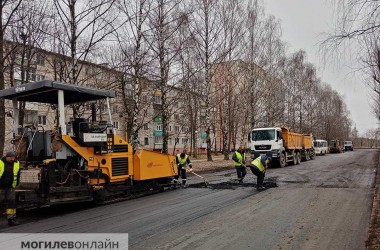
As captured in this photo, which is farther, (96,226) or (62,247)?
(96,226)

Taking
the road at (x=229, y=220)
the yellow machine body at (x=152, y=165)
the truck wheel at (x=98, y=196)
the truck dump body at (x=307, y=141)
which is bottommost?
the road at (x=229, y=220)

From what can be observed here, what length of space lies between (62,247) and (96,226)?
1450 millimetres

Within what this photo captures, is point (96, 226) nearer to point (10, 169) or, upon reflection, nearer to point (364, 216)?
point (10, 169)

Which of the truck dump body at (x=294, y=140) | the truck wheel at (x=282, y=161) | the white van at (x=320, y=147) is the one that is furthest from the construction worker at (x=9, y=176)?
the white van at (x=320, y=147)

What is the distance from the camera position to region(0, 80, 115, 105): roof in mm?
9414

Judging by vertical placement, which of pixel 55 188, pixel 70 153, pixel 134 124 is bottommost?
pixel 55 188

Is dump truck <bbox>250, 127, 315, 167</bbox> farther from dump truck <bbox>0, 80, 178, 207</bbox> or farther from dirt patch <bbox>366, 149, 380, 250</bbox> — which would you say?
dirt patch <bbox>366, 149, 380, 250</bbox>

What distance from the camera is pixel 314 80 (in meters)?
57.6

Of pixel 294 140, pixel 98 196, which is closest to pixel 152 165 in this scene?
pixel 98 196

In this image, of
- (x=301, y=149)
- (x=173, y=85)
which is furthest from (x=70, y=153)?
(x=301, y=149)

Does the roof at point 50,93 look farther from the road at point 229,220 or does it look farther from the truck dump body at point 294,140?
the truck dump body at point 294,140

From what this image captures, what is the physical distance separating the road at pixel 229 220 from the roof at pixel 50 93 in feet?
10.3

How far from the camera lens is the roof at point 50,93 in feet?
30.9

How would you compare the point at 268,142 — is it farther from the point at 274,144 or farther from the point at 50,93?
the point at 50,93
